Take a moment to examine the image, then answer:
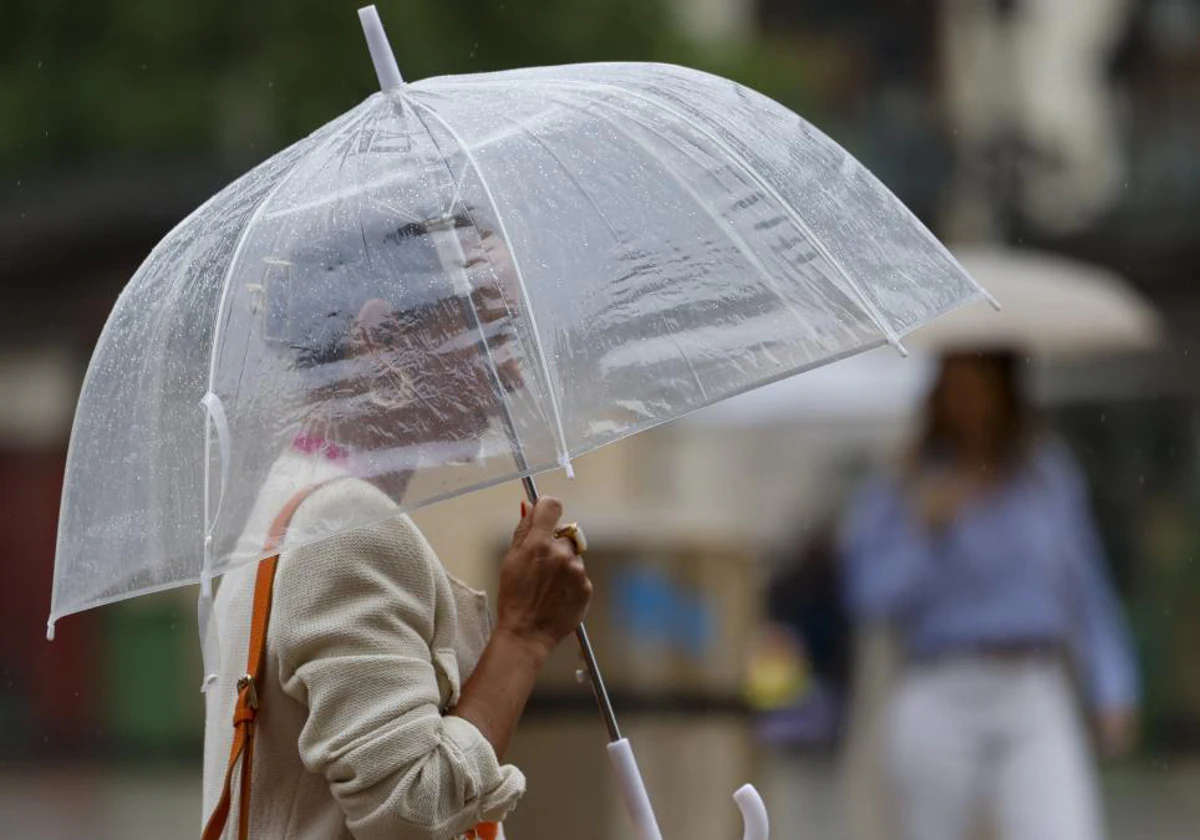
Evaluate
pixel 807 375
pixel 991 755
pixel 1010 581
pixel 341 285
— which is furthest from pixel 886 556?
pixel 807 375

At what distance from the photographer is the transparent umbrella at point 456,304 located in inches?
107

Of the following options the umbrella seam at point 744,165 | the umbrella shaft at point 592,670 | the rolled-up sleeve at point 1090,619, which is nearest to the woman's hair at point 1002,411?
the rolled-up sleeve at point 1090,619

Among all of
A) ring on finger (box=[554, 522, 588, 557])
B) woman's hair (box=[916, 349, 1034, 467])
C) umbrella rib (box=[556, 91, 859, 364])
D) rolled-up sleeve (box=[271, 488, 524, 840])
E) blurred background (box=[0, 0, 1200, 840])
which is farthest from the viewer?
blurred background (box=[0, 0, 1200, 840])

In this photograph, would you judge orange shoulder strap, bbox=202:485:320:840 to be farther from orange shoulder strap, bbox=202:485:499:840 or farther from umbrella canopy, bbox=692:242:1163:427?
umbrella canopy, bbox=692:242:1163:427

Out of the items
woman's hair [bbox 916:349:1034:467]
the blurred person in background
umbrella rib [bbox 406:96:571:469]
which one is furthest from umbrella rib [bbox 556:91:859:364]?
woman's hair [bbox 916:349:1034:467]

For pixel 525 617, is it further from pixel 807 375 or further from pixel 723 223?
pixel 807 375

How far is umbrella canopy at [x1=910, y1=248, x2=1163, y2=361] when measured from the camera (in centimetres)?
723

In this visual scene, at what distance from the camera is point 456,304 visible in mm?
2764

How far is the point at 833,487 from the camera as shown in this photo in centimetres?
2020

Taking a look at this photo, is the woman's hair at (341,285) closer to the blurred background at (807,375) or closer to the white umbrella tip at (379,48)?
the white umbrella tip at (379,48)

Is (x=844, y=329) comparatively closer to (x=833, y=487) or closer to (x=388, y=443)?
(x=388, y=443)

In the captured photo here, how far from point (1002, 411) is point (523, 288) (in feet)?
11.8

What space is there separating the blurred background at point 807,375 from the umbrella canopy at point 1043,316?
1.74m

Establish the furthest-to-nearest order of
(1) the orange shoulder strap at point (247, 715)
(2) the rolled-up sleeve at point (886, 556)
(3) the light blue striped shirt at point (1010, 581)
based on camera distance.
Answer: (2) the rolled-up sleeve at point (886, 556) → (3) the light blue striped shirt at point (1010, 581) → (1) the orange shoulder strap at point (247, 715)
